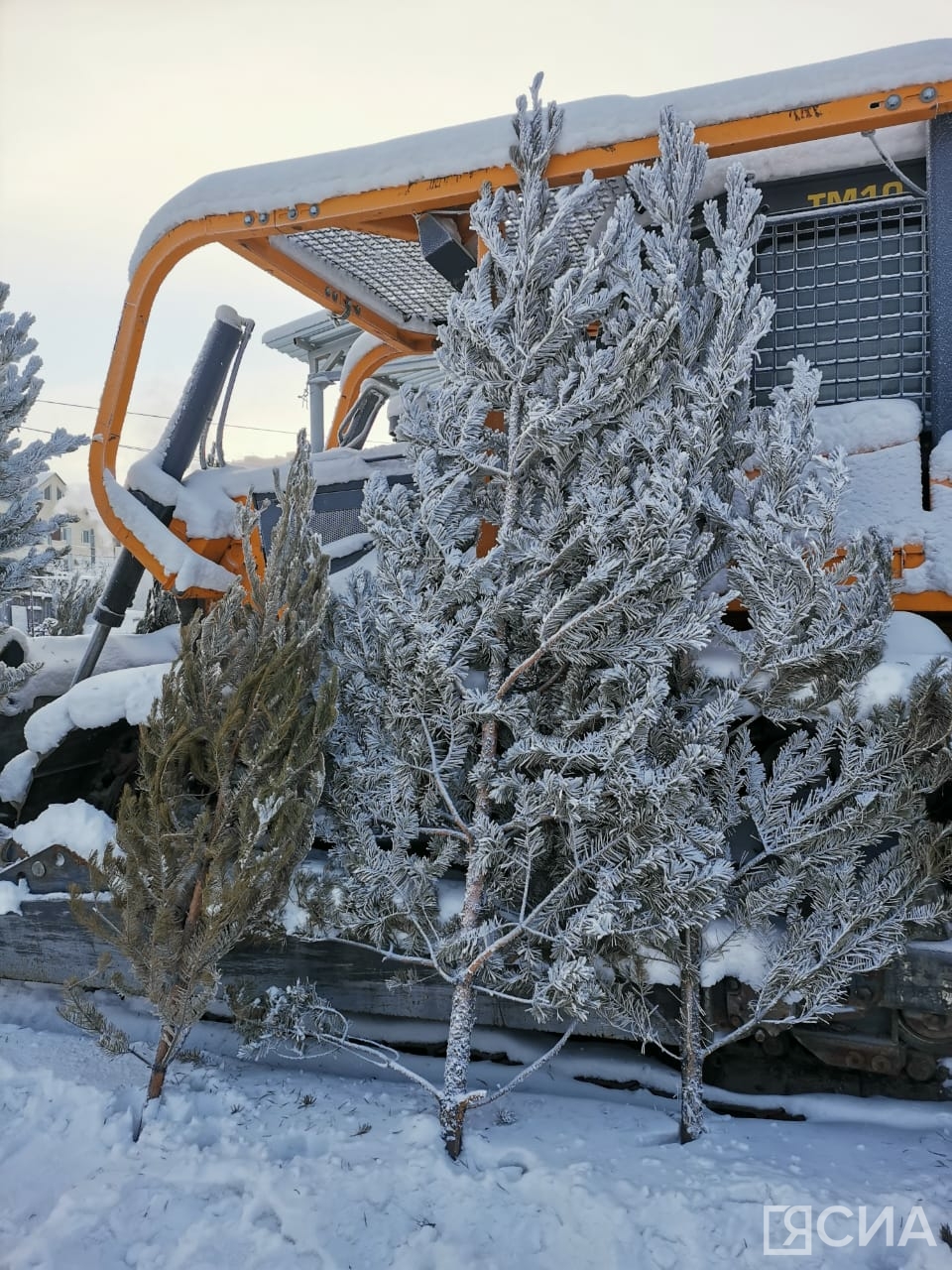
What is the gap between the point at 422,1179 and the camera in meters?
2.81

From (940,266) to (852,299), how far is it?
340 millimetres

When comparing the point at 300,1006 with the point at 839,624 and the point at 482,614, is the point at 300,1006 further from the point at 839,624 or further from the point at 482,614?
the point at 839,624

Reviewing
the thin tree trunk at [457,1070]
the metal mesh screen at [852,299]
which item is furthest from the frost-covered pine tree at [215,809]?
the metal mesh screen at [852,299]

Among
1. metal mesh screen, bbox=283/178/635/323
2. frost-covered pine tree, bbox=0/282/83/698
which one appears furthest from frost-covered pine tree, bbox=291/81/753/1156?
frost-covered pine tree, bbox=0/282/83/698

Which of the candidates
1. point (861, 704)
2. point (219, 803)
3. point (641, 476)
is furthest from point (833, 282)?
point (219, 803)

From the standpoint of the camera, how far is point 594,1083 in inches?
140

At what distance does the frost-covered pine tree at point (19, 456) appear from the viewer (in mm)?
5355

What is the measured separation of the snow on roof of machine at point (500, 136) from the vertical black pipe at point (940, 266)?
263mm

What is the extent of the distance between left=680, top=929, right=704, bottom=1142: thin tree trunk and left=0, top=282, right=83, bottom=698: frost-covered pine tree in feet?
14.5

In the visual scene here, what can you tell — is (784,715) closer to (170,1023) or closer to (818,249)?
(818,249)

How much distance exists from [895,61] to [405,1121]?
168 inches

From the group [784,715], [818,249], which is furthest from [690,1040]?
[818,249]

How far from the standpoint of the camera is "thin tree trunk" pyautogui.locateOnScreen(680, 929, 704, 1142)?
120 inches

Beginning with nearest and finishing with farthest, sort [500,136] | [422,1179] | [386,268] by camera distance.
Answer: [422,1179] → [500,136] → [386,268]
